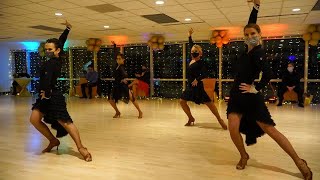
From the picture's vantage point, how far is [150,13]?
264 inches

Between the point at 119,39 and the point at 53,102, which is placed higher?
the point at 119,39

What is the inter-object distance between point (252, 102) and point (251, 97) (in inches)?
2.0

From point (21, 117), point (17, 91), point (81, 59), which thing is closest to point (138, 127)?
point (21, 117)

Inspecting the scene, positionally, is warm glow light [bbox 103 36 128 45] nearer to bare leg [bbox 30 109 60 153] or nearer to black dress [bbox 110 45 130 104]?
black dress [bbox 110 45 130 104]

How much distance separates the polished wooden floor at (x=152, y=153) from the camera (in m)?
2.96

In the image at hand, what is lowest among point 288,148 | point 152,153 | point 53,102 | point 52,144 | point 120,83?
point 152,153

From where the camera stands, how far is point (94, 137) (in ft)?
15.3

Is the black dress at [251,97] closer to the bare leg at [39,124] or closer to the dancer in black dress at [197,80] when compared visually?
the dancer in black dress at [197,80]

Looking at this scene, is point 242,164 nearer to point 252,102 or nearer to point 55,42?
point 252,102

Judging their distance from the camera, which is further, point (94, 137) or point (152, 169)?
point (94, 137)

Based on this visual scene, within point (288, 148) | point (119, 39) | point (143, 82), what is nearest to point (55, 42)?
point (288, 148)

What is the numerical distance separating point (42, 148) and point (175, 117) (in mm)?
3305

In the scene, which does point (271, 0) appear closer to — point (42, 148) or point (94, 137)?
point (94, 137)

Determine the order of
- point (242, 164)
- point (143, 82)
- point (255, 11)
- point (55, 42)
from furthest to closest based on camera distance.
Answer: point (143, 82), point (55, 42), point (242, 164), point (255, 11)
